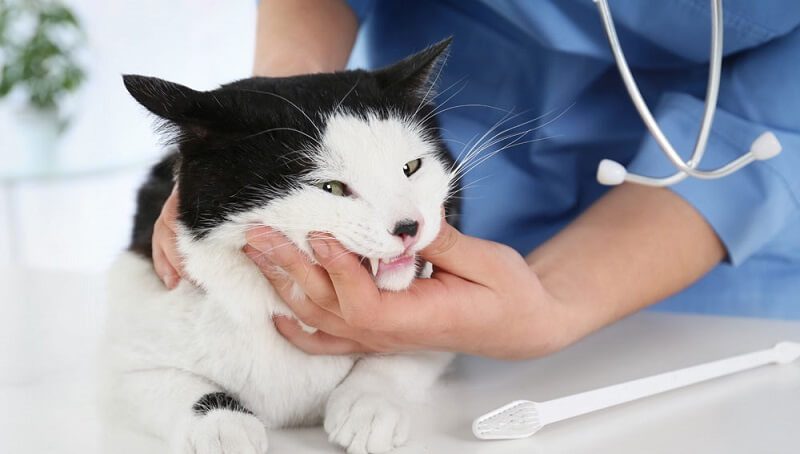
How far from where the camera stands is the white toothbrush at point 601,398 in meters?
0.88

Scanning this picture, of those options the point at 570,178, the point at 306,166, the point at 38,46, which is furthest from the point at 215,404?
the point at 38,46

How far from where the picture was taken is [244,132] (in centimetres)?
87

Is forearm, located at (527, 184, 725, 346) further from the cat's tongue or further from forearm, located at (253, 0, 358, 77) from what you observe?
forearm, located at (253, 0, 358, 77)

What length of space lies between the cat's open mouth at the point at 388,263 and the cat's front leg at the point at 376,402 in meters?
0.13

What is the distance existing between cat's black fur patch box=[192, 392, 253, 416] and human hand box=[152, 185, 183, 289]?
0.15 m

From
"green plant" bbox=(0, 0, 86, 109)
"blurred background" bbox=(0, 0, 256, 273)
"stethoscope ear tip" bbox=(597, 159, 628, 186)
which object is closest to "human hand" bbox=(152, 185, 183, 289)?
"stethoscope ear tip" bbox=(597, 159, 628, 186)

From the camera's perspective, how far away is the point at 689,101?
4.24 ft

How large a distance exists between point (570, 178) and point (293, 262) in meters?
0.74

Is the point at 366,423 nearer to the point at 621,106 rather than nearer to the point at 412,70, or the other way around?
the point at 412,70

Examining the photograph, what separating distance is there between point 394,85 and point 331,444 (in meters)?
0.38

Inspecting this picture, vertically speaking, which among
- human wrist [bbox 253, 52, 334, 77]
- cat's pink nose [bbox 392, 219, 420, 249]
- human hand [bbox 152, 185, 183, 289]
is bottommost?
human hand [bbox 152, 185, 183, 289]

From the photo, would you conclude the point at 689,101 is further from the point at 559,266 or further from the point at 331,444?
the point at 331,444

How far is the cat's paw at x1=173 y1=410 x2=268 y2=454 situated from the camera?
823 millimetres

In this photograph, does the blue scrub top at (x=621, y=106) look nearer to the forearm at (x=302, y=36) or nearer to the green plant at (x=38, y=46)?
the forearm at (x=302, y=36)
